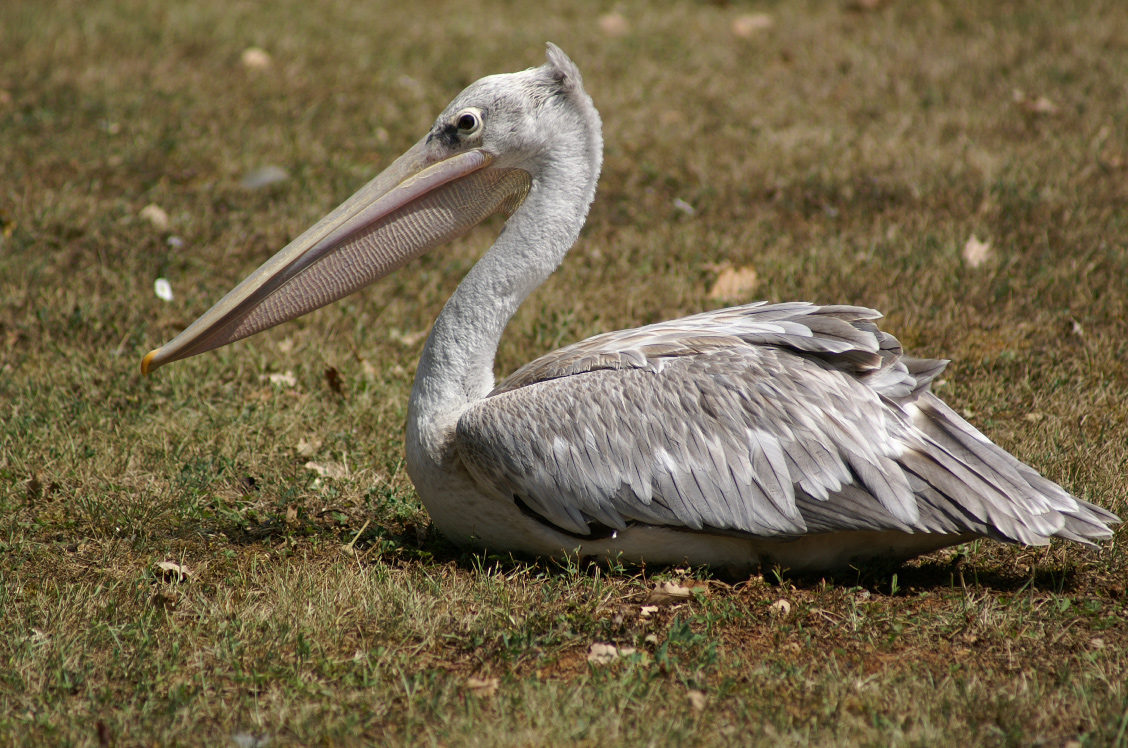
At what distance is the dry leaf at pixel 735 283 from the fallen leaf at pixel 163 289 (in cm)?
345

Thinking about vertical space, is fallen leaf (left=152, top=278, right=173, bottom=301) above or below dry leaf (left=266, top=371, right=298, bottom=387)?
above

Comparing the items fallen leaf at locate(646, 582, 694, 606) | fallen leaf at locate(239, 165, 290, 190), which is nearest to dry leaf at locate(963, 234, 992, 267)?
fallen leaf at locate(646, 582, 694, 606)

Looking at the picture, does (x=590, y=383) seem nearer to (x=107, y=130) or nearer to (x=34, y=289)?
(x=34, y=289)

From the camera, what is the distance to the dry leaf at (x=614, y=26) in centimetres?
1169

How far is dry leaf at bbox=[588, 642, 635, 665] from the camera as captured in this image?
360cm

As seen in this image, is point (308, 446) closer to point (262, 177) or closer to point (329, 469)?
point (329, 469)

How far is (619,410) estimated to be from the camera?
407 centimetres

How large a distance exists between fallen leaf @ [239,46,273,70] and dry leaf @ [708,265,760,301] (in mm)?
5587

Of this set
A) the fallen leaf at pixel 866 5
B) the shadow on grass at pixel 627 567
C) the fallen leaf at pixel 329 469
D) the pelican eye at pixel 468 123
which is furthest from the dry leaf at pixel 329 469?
the fallen leaf at pixel 866 5

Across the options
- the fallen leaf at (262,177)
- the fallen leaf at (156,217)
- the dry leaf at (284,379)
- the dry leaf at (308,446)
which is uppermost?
the fallen leaf at (262,177)

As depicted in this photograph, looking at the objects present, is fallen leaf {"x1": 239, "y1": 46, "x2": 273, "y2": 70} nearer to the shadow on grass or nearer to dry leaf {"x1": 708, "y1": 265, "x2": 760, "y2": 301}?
dry leaf {"x1": 708, "y1": 265, "x2": 760, "y2": 301}

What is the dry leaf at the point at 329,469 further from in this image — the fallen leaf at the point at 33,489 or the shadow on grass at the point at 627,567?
the fallen leaf at the point at 33,489

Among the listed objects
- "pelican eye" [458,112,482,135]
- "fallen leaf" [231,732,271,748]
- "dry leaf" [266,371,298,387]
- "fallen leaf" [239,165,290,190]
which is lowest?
"fallen leaf" [231,732,271,748]

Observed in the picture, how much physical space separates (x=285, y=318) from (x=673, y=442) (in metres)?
1.71
